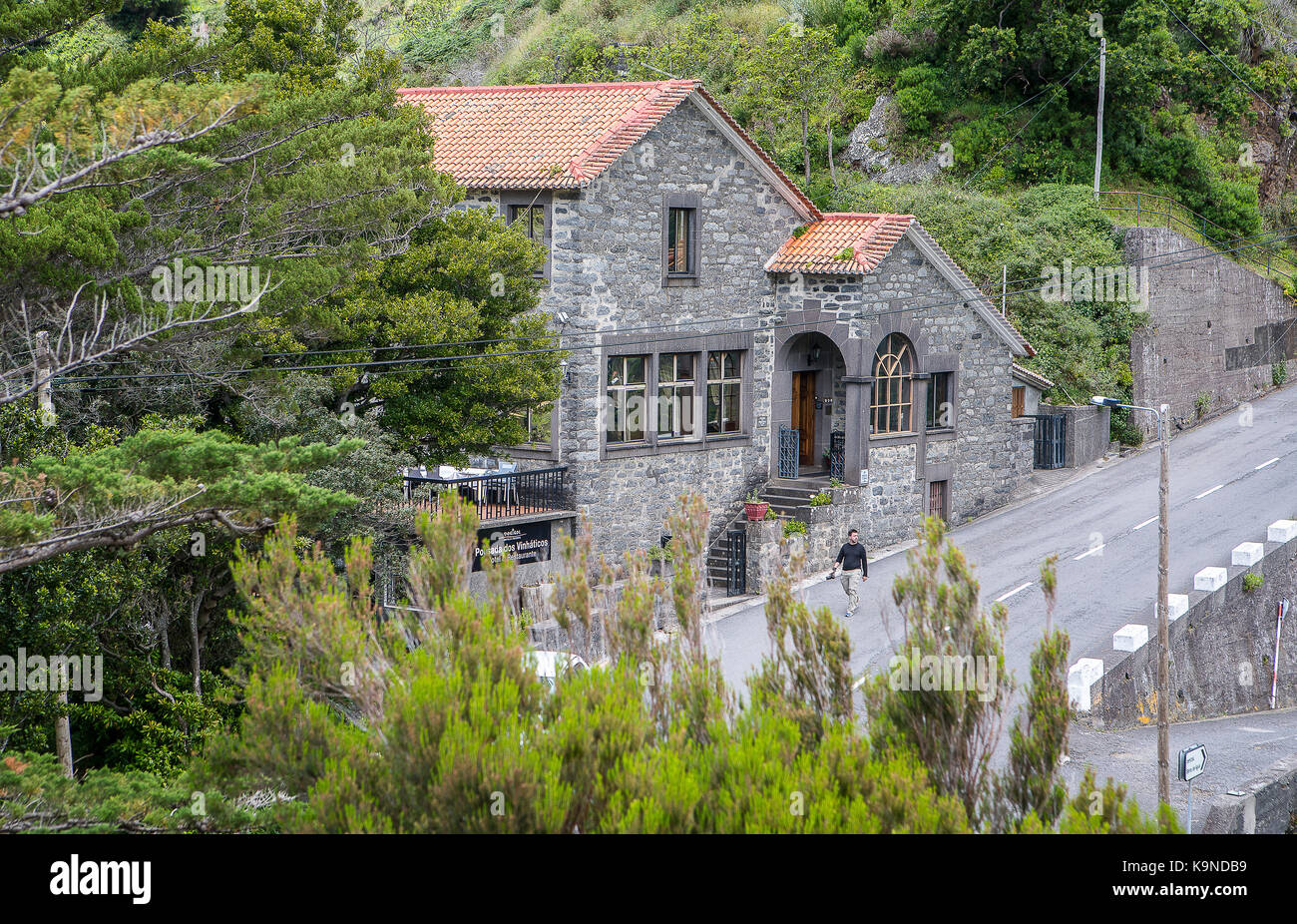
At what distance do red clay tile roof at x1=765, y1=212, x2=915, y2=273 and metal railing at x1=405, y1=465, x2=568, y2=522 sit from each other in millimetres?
6644

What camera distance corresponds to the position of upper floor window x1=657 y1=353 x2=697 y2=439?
25812 millimetres

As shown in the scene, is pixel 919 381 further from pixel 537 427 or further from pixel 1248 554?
pixel 537 427

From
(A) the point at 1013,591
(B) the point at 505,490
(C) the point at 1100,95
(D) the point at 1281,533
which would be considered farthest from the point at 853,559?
(C) the point at 1100,95

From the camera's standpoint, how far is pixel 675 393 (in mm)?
26016

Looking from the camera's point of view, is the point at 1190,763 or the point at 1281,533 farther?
the point at 1281,533

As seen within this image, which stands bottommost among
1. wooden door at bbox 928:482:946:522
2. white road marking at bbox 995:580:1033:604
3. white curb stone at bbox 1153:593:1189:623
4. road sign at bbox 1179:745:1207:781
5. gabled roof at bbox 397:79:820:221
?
road sign at bbox 1179:745:1207:781

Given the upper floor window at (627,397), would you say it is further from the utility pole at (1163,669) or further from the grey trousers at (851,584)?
the utility pole at (1163,669)

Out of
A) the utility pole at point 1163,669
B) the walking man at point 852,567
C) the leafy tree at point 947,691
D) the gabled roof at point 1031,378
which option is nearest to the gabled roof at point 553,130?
the gabled roof at point 1031,378

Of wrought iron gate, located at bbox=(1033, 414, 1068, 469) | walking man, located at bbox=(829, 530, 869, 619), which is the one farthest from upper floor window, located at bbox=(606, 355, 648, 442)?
wrought iron gate, located at bbox=(1033, 414, 1068, 469)

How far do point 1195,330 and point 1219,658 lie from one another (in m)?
15.8

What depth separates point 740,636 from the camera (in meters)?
22.2

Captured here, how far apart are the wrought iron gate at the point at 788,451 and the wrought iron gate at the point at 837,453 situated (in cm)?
71

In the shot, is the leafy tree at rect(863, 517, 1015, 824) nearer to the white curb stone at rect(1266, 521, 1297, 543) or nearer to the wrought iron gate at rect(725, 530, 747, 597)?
the wrought iron gate at rect(725, 530, 747, 597)
